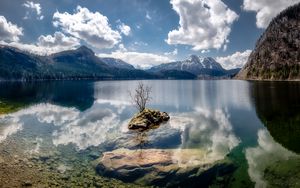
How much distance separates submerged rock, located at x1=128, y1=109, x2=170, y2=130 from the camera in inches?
2120

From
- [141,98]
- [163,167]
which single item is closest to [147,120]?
[141,98]

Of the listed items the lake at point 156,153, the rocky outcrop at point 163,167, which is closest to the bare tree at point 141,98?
the lake at point 156,153

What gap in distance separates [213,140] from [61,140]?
82.4 ft

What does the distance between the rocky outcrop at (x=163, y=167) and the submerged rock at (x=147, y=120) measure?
711 inches

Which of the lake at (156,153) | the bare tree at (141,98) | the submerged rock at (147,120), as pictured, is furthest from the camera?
the bare tree at (141,98)

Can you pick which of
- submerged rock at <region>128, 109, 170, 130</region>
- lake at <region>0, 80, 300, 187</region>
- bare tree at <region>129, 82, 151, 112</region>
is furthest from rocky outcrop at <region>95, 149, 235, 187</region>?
bare tree at <region>129, 82, 151, 112</region>

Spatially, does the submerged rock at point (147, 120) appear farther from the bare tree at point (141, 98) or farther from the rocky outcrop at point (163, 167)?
the rocky outcrop at point (163, 167)

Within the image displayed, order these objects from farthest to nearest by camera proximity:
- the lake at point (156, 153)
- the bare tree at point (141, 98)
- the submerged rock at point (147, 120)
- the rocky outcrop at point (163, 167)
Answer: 1. the bare tree at point (141, 98)
2. the submerged rock at point (147, 120)
3. the rocky outcrop at point (163, 167)
4. the lake at point (156, 153)

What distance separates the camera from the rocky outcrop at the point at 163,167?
1067 inches

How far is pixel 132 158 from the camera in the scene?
1304 inches

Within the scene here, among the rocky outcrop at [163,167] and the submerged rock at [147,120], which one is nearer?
the rocky outcrop at [163,167]

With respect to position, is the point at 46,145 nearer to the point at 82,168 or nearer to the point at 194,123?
the point at 82,168

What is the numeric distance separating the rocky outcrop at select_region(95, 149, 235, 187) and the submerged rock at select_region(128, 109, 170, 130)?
59.3 ft

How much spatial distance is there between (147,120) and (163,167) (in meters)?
27.5
